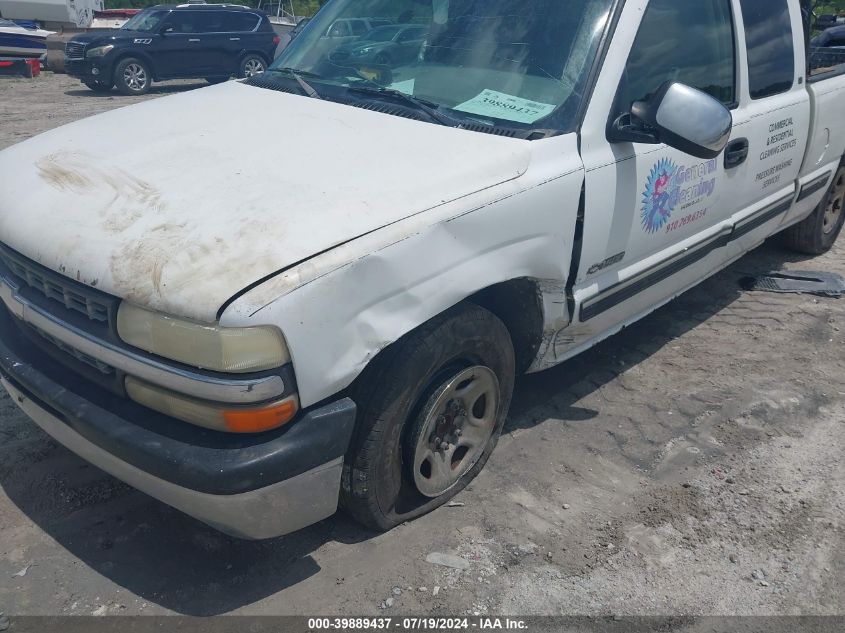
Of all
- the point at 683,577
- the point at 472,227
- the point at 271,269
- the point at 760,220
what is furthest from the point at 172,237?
the point at 760,220

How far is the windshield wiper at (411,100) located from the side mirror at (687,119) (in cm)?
73

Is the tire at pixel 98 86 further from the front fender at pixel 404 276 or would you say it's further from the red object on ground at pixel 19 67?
the front fender at pixel 404 276

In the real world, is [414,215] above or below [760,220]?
above

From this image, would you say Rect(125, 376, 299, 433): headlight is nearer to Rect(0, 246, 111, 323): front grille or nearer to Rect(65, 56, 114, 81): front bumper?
Rect(0, 246, 111, 323): front grille

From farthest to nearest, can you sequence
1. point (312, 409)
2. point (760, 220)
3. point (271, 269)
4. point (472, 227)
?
point (760, 220) < point (472, 227) < point (312, 409) < point (271, 269)

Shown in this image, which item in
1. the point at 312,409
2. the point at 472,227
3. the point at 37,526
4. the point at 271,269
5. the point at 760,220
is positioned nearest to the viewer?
the point at 271,269

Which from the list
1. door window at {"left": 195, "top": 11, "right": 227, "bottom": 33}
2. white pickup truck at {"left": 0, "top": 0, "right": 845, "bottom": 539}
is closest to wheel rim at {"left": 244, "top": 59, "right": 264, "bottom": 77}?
door window at {"left": 195, "top": 11, "right": 227, "bottom": 33}

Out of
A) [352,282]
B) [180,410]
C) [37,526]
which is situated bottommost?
[37,526]

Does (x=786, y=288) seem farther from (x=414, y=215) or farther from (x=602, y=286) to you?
(x=414, y=215)

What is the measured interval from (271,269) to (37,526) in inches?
59.7

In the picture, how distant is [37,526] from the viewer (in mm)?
2910

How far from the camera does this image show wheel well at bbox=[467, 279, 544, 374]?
303 cm

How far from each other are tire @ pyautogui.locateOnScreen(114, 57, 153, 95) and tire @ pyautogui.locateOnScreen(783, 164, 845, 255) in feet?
44.2

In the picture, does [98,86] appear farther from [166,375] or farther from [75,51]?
[166,375]
